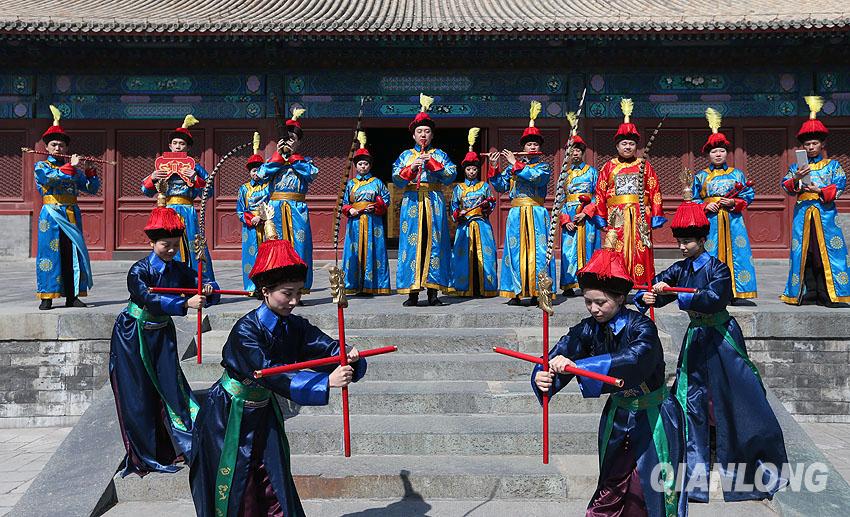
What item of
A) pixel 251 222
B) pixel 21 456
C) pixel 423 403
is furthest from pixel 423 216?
pixel 21 456

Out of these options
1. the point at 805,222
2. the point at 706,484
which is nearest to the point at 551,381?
the point at 706,484

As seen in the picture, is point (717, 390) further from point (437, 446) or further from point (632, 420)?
point (437, 446)

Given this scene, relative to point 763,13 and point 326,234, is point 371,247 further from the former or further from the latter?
point 763,13

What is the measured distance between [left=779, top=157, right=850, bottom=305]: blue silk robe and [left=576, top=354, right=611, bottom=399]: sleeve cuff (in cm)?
492

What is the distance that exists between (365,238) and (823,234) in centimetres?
479

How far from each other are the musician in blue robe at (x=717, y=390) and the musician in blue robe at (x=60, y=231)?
5677 millimetres

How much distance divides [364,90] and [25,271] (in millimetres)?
6836

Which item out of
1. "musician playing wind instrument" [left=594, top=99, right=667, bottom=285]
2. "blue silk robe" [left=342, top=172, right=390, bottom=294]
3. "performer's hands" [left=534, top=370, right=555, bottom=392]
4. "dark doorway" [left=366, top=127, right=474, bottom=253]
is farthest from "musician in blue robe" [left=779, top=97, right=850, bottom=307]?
"dark doorway" [left=366, top=127, right=474, bottom=253]

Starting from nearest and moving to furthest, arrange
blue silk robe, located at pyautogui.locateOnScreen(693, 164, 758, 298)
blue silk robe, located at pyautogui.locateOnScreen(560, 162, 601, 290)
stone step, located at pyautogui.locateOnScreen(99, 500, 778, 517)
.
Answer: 1. stone step, located at pyautogui.locateOnScreen(99, 500, 778, 517)
2. blue silk robe, located at pyautogui.locateOnScreen(693, 164, 758, 298)
3. blue silk robe, located at pyautogui.locateOnScreen(560, 162, 601, 290)

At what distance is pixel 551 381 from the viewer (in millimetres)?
2877

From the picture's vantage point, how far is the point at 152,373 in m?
4.32

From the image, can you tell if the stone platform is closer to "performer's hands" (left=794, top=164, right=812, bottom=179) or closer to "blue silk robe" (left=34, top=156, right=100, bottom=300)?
"blue silk robe" (left=34, top=156, right=100, bottom=300)

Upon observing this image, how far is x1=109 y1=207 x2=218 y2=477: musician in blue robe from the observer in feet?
13.9

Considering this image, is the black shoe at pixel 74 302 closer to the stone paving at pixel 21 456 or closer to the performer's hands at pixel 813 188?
the stone paving at pixel 21 456
